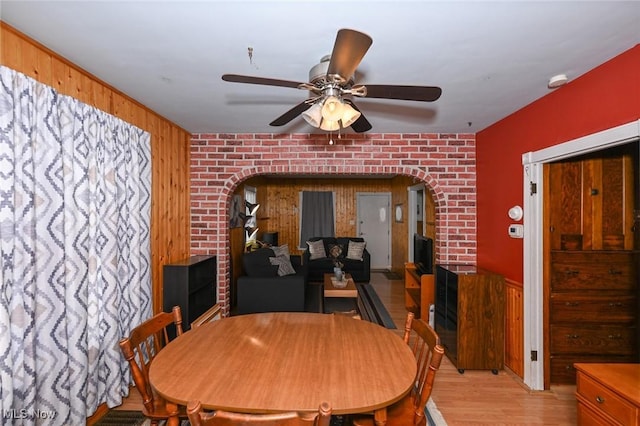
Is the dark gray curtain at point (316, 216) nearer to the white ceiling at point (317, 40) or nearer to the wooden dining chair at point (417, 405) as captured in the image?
the white ceiling at point (317, 40)

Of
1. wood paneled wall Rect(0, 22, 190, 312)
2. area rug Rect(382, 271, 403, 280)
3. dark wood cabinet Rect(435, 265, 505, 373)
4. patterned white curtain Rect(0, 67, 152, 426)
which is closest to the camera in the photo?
patterned white curtain Rect(0, 67, 152, 426)

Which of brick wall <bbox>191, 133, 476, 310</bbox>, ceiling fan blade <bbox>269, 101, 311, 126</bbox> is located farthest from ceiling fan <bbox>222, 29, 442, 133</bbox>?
brick wall <bbox>191, 133, 476, 310</bbox>

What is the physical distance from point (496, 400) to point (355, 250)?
4262 mm

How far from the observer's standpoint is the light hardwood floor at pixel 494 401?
2148mm

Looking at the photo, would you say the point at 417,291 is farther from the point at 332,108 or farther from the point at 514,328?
the point at 332,108

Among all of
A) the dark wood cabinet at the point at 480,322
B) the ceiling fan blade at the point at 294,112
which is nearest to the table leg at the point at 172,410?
the ceiling fan blade at the point at 294,112

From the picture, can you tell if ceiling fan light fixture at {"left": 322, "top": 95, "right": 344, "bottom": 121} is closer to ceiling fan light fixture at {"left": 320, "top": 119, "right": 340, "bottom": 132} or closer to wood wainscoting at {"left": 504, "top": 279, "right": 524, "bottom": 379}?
ceiling fan light fixture at {"left": 320, "top": 119, "right": 340, "bottom": 132}

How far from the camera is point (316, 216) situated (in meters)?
7.83

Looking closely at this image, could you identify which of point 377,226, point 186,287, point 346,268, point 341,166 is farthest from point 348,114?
point 377,226

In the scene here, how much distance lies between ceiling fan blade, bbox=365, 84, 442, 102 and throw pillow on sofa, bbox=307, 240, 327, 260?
16.9 ft

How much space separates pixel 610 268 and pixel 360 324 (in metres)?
2.11

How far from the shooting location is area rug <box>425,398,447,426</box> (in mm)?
2084

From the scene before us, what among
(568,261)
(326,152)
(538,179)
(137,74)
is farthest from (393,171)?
(137,74)

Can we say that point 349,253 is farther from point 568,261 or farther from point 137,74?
point 137,74
